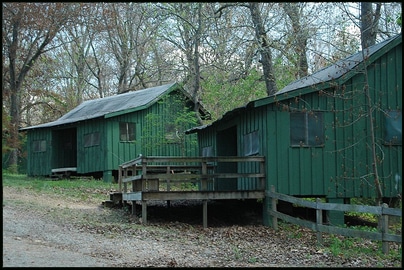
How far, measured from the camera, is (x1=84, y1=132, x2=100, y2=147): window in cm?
2789

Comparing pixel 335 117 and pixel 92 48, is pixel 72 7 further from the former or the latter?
pixel 335 117

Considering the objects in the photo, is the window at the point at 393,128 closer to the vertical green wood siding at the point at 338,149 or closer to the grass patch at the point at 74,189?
the vertical green wood siding at the point at 338,149

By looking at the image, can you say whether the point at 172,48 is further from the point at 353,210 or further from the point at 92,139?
the point at 353,210

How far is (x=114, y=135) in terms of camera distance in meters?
27.4

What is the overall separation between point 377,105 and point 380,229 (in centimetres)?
548

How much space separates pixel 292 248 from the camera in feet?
42.7

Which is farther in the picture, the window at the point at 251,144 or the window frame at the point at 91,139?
the window frame at the point at 91,139

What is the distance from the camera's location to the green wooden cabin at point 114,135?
1080 inches

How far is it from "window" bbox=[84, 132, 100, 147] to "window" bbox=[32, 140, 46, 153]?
3572mm

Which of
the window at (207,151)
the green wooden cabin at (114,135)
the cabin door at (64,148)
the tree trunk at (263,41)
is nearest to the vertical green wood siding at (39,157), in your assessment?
the green wooden cabin at (114,135)

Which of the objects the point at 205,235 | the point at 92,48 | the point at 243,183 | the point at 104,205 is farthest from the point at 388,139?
the point at 92,48

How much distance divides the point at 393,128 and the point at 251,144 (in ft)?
13.8

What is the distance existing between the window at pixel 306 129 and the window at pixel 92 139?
13.3 meters

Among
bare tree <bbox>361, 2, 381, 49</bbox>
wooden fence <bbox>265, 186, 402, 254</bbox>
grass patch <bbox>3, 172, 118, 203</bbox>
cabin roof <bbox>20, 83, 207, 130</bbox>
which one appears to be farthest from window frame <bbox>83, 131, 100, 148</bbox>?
wooden fence <bbox>265, 186, 402, 254</bbox>
